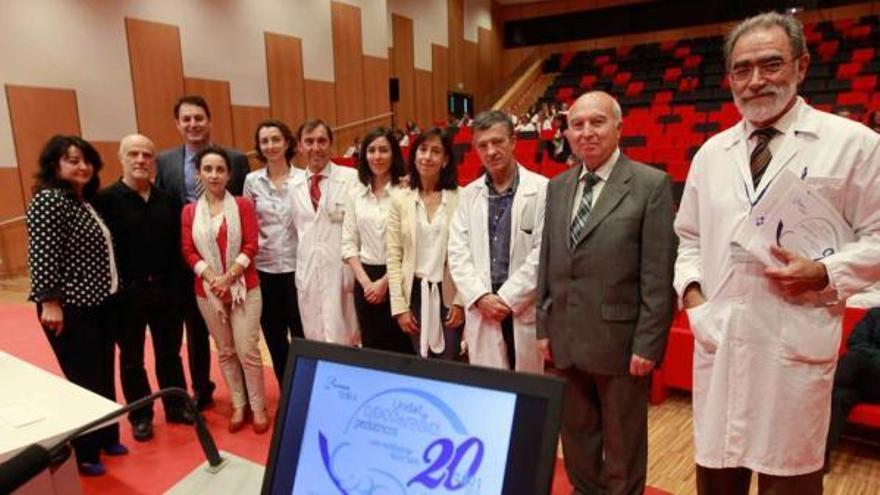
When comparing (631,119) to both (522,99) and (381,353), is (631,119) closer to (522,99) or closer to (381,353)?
(522,99)

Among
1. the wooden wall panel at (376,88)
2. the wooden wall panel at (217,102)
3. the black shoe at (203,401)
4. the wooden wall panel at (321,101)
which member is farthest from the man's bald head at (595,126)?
the wooden wall panel at (376,88)

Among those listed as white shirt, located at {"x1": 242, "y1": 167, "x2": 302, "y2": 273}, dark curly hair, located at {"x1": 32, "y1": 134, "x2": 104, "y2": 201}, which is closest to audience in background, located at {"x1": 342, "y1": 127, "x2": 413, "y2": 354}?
white shirt, located at {"x1": 242, "y1": 167, "x2": 302, "y2": 273}

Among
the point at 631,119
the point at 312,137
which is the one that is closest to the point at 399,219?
the point at 312,137

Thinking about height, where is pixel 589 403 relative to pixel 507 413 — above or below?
below

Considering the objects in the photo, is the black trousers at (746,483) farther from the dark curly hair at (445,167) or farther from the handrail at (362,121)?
the handrail at (362,121)

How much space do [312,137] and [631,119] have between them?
7.99 metres

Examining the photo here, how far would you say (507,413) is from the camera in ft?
2.31

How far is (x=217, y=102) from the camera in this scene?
8430mm

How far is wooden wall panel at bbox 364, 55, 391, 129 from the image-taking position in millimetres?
11023

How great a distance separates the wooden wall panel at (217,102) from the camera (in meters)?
8.18

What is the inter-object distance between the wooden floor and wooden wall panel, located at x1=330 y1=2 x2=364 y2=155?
8.73 metres

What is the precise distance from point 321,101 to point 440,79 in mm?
4243

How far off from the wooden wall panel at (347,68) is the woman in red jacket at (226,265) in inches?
316

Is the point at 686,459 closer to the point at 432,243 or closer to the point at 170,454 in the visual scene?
the point at 432,243
